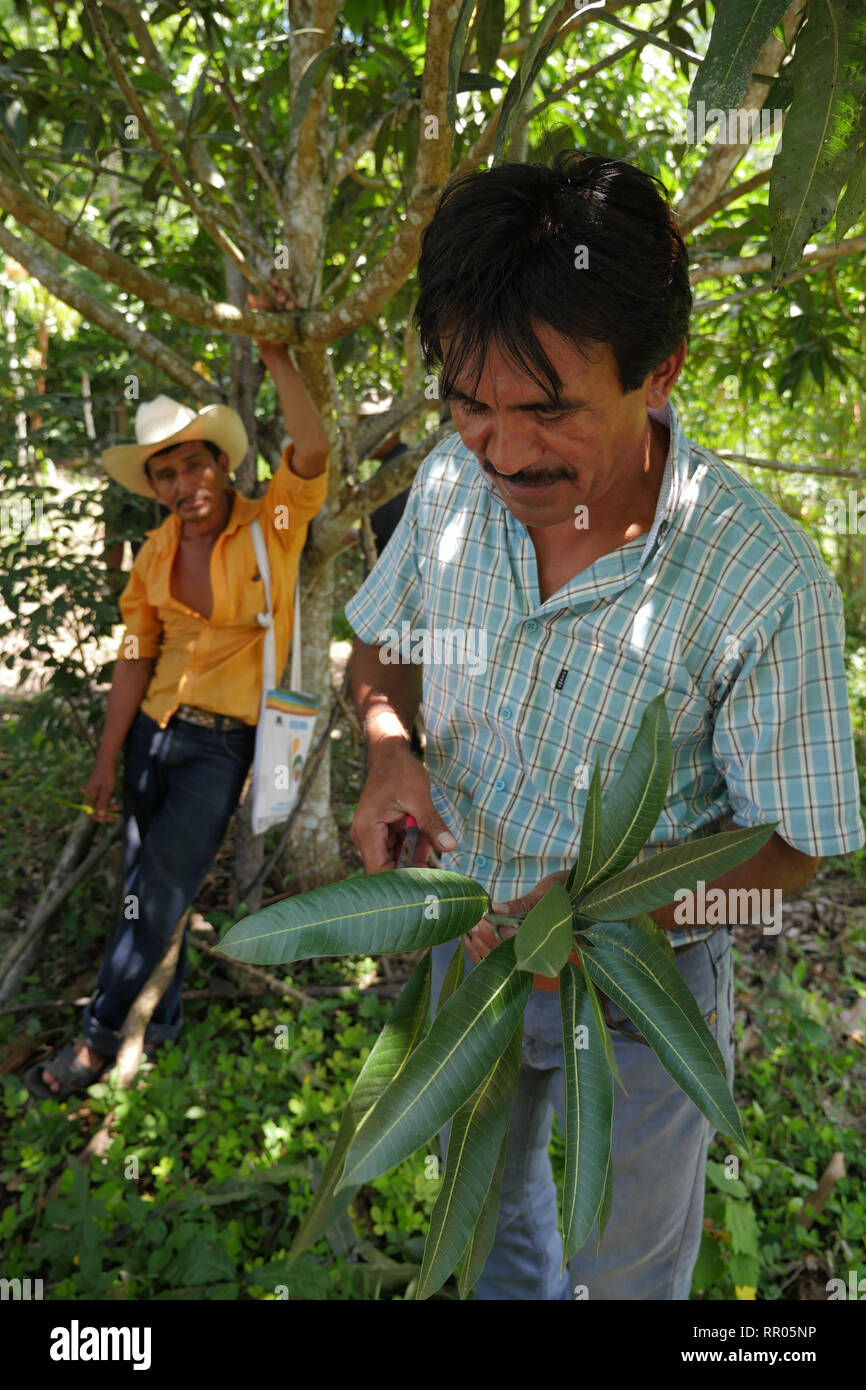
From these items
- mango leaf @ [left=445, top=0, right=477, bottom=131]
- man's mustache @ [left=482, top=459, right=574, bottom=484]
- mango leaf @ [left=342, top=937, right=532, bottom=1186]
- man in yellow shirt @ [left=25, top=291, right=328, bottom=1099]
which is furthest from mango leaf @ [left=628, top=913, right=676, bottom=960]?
man in yellow shirt @ [left=25, top=291, right=328, bottom=1099]

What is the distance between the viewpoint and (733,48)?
85 centimetres

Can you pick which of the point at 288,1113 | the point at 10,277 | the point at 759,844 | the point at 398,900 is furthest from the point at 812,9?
the point at 10,277

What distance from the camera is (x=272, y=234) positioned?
12.1 ft

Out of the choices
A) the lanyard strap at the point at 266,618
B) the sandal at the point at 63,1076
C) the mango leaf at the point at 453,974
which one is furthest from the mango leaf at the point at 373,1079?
the sandal at the point at 63,1076

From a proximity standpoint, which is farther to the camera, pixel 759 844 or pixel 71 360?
pixel 71 360

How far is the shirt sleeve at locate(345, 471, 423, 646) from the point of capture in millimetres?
1631

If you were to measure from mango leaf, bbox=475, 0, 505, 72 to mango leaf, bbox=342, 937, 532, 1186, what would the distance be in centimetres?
144

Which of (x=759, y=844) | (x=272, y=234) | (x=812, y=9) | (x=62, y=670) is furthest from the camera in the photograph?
(x=272, y=234)

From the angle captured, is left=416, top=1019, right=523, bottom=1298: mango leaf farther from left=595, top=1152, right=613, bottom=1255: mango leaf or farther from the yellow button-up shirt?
the yellow button-up shirt

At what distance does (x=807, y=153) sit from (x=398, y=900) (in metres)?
0.84

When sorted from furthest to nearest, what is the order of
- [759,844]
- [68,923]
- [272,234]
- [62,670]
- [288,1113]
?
1. [272,234]
2. [68,923]
3. [62,670]
4. [288,1113]
5. [759,844]

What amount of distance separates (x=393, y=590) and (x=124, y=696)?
1.51 meters

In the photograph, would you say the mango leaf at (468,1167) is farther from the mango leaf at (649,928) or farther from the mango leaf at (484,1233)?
the mango leaf at (649,928)
